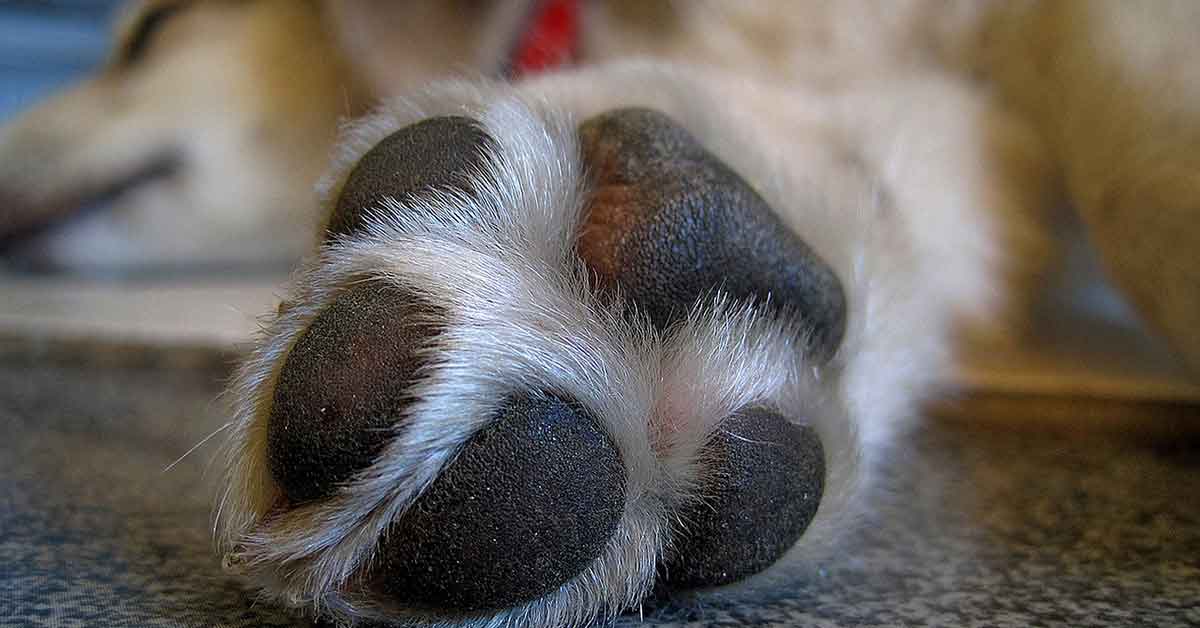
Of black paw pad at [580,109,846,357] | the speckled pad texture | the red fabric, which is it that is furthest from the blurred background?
black paw pad at [580,109,846,357]

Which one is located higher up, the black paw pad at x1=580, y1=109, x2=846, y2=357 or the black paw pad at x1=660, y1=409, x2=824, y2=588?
the black paw pad at x1=580, y1=109, x2=846, y2=357

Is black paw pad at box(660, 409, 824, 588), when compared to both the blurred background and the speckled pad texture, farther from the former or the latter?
the blurred background

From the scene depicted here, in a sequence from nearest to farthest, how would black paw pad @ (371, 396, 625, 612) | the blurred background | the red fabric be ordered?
black paw pad @ (371, 396, 625, 612) → the red fabric → the blurred background

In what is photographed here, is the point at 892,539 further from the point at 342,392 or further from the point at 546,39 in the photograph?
the point at 546,39

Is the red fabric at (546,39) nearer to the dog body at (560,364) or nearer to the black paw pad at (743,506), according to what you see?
the dog body at (560,364)

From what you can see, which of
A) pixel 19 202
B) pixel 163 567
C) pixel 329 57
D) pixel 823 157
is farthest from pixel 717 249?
pixel 19 202

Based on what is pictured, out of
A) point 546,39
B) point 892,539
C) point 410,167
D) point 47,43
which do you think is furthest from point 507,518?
point 47,43

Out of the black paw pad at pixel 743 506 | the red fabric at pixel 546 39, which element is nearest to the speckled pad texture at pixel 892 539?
the black paw pad at pixel 743 506
